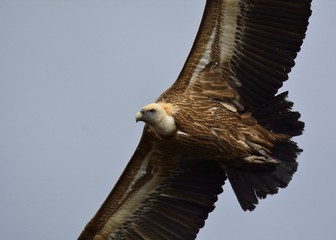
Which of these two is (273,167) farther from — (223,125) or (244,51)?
(244,51)

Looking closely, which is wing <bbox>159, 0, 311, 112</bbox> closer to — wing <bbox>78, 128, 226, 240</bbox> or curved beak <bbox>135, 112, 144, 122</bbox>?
curved beak <bbox>135, 112, 144, 122</bbox>

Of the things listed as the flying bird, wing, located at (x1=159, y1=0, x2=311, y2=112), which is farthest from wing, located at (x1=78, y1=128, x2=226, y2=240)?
wing, located at (x1=159, y1=0, x2=311, y2=112)

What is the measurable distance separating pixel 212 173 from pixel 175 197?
2.31ft

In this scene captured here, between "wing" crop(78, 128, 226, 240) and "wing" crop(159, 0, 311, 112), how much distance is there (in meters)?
1.14

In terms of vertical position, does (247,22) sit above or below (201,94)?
above

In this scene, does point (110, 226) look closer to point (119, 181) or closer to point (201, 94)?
point (119, 181)

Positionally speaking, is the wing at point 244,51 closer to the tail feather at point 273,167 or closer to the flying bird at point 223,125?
the flying bird at point 223,125

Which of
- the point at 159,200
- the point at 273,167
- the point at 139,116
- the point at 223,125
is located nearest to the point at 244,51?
the point at 223,125

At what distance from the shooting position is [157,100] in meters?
15.4

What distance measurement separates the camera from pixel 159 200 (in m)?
16.4

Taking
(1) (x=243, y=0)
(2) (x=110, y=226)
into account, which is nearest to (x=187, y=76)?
(1) (x=243, y=0)

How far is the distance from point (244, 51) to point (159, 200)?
8.62 feet

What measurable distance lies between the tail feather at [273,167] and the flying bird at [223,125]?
1 cm

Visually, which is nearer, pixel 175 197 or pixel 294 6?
pixel 294 6
